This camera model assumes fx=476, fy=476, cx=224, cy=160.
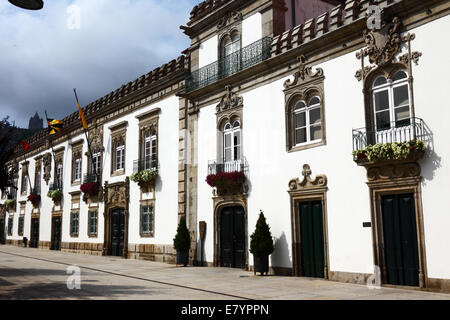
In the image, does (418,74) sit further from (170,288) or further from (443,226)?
(170,288)

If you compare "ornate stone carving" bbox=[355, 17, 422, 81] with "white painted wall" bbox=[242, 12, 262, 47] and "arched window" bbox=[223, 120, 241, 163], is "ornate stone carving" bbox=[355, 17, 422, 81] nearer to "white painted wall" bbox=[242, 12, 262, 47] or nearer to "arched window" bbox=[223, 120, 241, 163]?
"white painted wall" bbox=[242, 12, 262, 47]

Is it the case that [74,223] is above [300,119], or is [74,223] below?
below

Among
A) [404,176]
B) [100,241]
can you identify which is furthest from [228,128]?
[100,241]

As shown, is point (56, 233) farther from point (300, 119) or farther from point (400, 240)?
point (400, 240)

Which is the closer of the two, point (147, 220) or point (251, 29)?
point (251, 29)

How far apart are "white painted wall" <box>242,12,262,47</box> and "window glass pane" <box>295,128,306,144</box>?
4.10 m

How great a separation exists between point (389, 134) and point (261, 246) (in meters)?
5.20

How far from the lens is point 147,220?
2202cm

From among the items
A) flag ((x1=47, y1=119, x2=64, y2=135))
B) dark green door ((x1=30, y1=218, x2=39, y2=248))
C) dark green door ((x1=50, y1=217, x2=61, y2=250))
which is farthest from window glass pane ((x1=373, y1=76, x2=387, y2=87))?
dark green door ((x1=30, y1=218, x2=39, y2=248))

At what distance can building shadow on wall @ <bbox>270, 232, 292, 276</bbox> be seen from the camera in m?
14.9

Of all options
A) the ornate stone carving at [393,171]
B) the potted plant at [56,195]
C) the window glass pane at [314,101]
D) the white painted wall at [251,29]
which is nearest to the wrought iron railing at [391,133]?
the ornate stone carving at [393,171]

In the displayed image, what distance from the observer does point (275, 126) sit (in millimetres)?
15906

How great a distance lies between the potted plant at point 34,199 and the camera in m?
34.4

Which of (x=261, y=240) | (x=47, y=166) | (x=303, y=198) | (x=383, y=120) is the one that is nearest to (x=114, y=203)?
(x=261, y=240)
